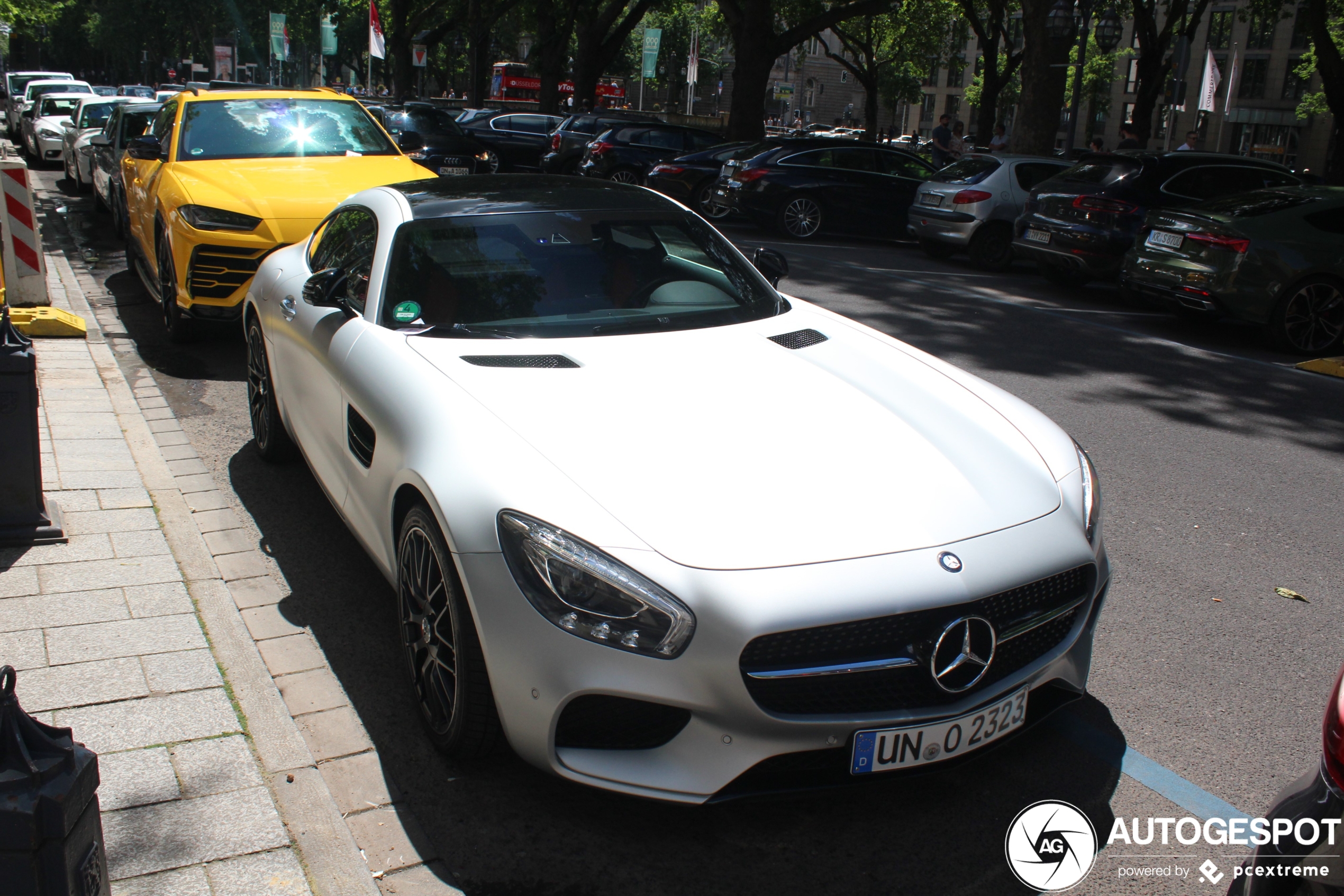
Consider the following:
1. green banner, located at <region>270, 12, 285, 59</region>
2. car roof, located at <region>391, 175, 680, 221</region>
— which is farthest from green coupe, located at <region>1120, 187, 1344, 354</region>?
green banner, located at <region>270, 12, 285, 59</region>

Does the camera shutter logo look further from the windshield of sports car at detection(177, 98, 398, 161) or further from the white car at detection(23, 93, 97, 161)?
the white car at detection(23, 93, 97, 161)

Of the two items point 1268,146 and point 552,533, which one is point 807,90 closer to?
point 1268,146

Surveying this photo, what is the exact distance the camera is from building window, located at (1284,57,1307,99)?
202 feet

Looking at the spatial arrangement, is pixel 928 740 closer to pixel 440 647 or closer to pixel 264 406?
pixel 440 647

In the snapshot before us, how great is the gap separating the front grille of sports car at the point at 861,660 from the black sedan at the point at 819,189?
14.6 meters

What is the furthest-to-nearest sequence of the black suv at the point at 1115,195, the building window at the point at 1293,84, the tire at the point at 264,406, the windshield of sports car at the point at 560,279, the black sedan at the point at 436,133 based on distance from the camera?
the building window at the point at 1293,84, the black sedan at the point at 436,133, the black suv at the point at 1115,195, the tire at the point at 264,406, the windshield of sports car at the point at 560,279

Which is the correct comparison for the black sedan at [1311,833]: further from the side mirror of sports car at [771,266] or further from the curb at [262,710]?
the side mirror of sports car at [771,266]

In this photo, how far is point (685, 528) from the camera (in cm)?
270

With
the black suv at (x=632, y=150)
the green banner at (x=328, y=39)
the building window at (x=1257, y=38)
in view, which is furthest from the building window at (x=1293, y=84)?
the black suv at (x=632, y=150)

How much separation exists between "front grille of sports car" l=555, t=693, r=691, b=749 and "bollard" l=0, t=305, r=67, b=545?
2.79 metres

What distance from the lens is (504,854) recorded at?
2818 mm

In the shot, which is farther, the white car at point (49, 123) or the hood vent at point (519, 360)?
the white car at point (49, 123)

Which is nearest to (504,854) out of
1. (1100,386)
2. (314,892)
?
(314,892)

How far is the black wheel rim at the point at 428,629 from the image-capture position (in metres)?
3.05
